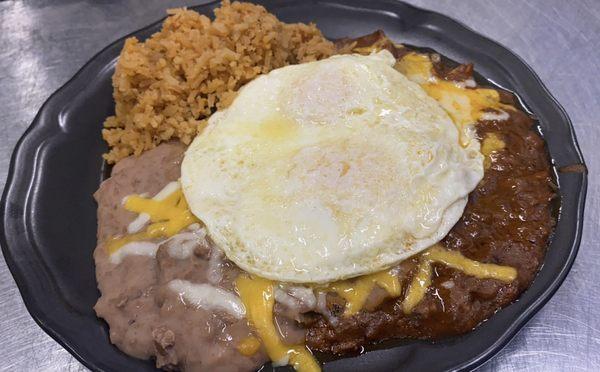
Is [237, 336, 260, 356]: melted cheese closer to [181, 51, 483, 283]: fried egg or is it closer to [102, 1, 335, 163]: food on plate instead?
[181, 51, 483, 283]: fried egg

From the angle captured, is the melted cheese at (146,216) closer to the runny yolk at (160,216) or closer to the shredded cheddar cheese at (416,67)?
the runny yolk at (160,216)

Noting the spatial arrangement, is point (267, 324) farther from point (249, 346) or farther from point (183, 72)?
point (183, 72)

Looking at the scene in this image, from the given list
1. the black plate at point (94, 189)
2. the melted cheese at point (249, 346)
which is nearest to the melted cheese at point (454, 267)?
the black plate at point (94, 189)

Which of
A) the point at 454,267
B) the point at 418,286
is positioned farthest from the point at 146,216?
the point at 454,267

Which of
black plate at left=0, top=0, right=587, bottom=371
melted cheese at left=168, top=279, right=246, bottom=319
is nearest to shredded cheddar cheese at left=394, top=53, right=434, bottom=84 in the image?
black plate at left=0, top=0, right=587, bottom=371

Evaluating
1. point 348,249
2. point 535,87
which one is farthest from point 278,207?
point 535,87

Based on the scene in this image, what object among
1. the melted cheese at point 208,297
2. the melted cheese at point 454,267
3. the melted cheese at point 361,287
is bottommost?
the melted cheese at point 208,297
